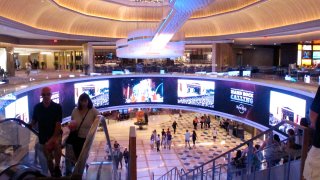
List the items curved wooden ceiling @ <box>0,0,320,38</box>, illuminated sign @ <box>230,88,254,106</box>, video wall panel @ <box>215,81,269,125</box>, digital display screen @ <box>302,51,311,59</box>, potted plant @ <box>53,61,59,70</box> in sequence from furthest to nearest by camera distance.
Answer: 1. potted plant @ <box>53,61,59,70</box>
2. digital display screen @ <box>302,51,311,59</box>
3. illuminated sign @ <box>230,88,254,106</box>
4. video wall panel @ <box>215,81,269,125</box>
5. curved wooden ceiling @ <box>0,0,320,38</box>

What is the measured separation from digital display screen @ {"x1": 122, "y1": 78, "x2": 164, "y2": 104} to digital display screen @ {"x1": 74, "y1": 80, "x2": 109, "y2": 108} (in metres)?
1.42

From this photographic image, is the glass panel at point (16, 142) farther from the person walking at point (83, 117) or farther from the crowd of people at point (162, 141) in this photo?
the crowd of people at point (162, 141)

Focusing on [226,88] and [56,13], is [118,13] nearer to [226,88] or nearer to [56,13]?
[56,13]

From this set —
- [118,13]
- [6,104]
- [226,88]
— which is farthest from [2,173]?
[118,13]

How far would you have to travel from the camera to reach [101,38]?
922 inches

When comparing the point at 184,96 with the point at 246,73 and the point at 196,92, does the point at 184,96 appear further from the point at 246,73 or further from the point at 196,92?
the point at 246,73

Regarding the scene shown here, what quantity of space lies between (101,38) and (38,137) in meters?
20.2

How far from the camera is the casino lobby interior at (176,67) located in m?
12.8

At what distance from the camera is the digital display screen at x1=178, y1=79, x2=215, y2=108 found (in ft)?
61.5

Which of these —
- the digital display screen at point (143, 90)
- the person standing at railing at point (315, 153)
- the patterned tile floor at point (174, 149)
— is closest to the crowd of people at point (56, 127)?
the person standing at railing at point (315, 153)

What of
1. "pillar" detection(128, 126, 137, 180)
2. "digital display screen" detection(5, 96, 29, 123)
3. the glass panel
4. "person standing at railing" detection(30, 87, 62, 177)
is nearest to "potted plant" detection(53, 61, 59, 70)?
"digital display screen" detection(5, 96, 29, 123)

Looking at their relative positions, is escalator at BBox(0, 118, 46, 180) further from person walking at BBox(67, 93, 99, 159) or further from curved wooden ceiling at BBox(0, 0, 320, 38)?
curved wooden ceiling at BBox(0, 0, 320, 38)

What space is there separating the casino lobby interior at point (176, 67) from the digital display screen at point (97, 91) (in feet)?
0.20

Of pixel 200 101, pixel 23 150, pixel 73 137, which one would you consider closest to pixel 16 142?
pixel 23 150
